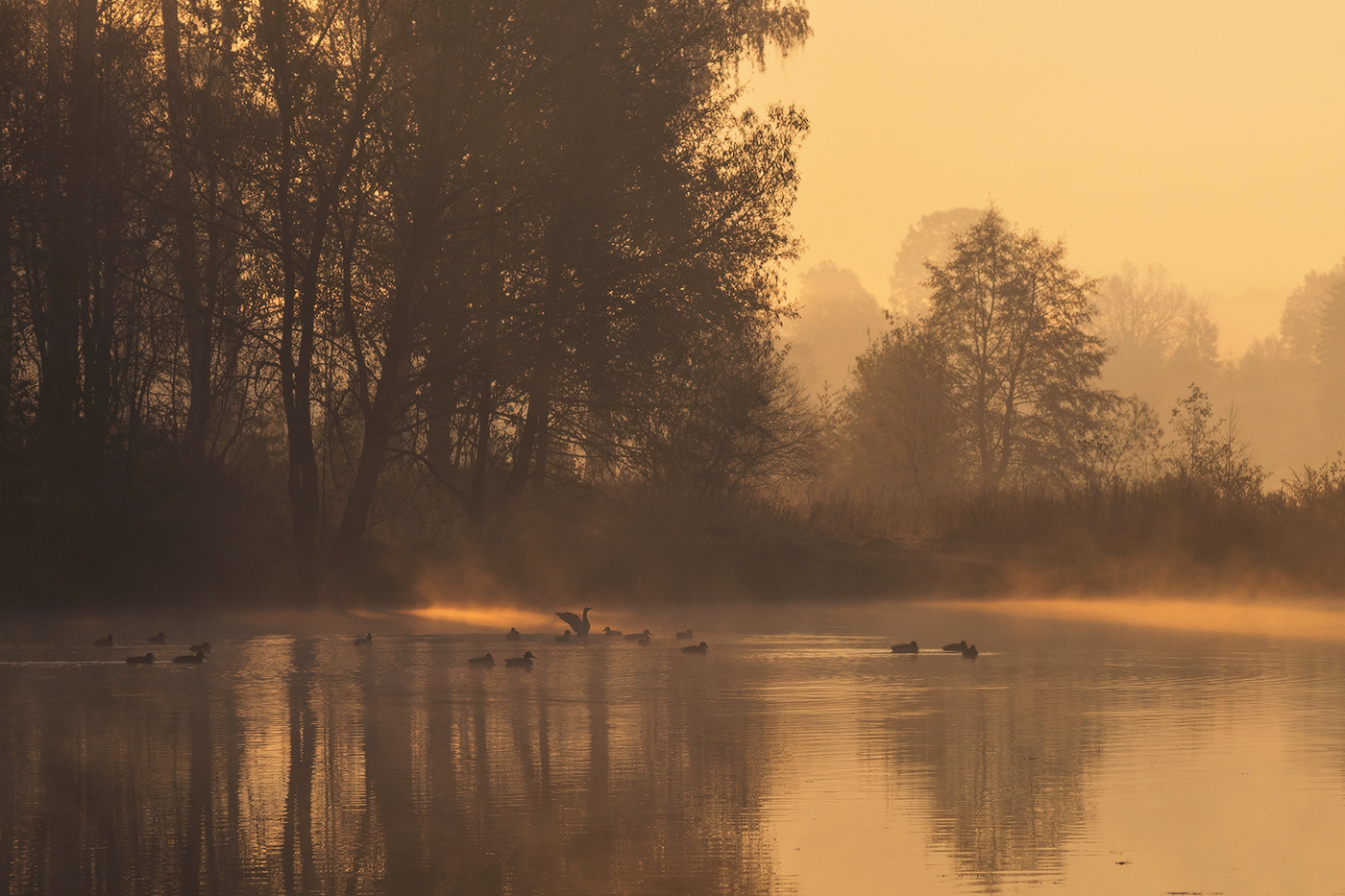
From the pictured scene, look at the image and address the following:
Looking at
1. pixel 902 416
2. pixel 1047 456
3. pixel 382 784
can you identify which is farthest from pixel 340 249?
pixel 1047 456

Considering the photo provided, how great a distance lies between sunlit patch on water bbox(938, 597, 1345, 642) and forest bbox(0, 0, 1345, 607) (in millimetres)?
2195

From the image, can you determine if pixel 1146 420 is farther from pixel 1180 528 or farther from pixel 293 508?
pixel 293 508

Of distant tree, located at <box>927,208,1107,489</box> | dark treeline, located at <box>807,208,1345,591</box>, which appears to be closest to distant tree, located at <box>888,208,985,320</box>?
dark treeline, located at <box>807,208,1345,591</box>

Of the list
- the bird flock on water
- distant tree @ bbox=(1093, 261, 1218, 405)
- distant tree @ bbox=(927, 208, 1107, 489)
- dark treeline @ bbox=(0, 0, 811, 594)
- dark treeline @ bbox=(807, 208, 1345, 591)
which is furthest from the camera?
distant tree @ bbox=(1093, 261, 1218, 405)

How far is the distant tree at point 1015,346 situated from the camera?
54531 mm

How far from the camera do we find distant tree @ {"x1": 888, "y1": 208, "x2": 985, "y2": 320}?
134 meters

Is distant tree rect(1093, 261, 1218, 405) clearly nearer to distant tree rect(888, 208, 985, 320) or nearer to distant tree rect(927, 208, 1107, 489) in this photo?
distant tree rect(888, 208, 985, 320)

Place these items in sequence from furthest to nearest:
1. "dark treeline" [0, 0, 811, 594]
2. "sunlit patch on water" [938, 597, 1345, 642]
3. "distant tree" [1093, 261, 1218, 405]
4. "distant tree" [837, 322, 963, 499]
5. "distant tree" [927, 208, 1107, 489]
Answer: "distant tree" [1093, 261, 1218, 405] → "distant tree" [927, 208, 1107, 489] → "distant tree" [837, 322, 963, 499] → "dark treeline" [0, 0, 811, 594] → "sunlit patch on water" [938, 597, 1345, 642]

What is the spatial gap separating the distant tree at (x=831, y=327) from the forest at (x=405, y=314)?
90862mm

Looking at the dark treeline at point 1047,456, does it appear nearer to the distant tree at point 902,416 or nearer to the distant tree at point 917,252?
the distant tree at point 902,416

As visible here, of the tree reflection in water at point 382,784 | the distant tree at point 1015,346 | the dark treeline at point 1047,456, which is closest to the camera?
the tree reflection in water at point 382,784

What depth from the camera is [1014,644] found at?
55.2ft

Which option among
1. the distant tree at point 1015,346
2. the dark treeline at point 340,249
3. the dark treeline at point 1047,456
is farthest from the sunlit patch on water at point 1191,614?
the distant tree at point 1015,346

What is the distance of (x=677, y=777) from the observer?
28.1 ft
